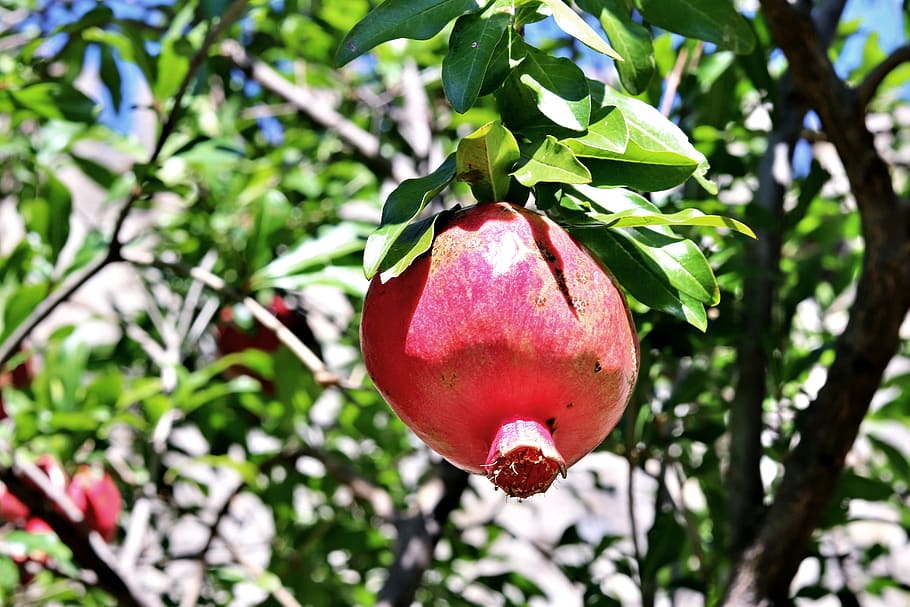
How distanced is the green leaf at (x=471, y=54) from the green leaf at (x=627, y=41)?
10 cm

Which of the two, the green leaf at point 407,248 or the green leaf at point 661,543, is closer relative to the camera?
the green leaf at point 407,248

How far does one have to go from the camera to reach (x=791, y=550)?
1.10 m

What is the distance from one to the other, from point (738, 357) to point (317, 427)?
44.9 inches

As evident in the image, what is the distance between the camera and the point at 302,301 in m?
1.97

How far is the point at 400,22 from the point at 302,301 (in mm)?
1388

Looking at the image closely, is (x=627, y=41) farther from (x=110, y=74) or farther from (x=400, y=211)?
(x=110, y=74)

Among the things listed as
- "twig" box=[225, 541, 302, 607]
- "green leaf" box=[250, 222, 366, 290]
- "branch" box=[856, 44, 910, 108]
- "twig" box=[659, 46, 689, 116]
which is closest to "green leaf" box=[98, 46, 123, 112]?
"green leaf" box=[250, 222, 366, 290]

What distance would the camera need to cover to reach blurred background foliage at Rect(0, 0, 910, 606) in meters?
1.26

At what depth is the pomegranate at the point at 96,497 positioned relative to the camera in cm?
160

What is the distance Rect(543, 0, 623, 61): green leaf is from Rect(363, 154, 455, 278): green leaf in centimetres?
11

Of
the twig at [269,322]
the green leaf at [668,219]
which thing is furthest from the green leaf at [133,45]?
the green leaf at [668,219]

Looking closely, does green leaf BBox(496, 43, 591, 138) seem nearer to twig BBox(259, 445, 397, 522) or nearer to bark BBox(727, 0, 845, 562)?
bark BBox(727, 0, 845, 562)

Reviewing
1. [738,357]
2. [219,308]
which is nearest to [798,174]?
[738,357]

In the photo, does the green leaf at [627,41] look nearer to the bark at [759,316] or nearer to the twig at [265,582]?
the bark at [759,316]
